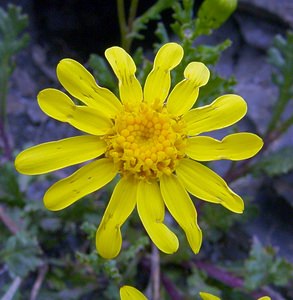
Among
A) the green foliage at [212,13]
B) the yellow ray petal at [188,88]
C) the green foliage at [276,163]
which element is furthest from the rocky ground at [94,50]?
the yellow ray petal at [188,88]

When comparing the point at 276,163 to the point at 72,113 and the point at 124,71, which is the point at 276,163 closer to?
the point at 124,71

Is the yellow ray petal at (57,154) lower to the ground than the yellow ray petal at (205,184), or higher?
higher

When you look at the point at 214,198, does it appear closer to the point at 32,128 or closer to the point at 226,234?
the point at 226,234

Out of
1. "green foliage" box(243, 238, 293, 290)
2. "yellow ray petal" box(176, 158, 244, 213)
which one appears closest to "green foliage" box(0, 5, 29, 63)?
"yellow ray petal" box(176, 158, 244, 213)

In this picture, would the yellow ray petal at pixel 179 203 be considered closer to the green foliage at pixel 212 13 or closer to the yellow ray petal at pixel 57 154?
the yellow ray petal at pixel 57 154

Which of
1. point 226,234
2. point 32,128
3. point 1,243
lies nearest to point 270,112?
point 226,234
